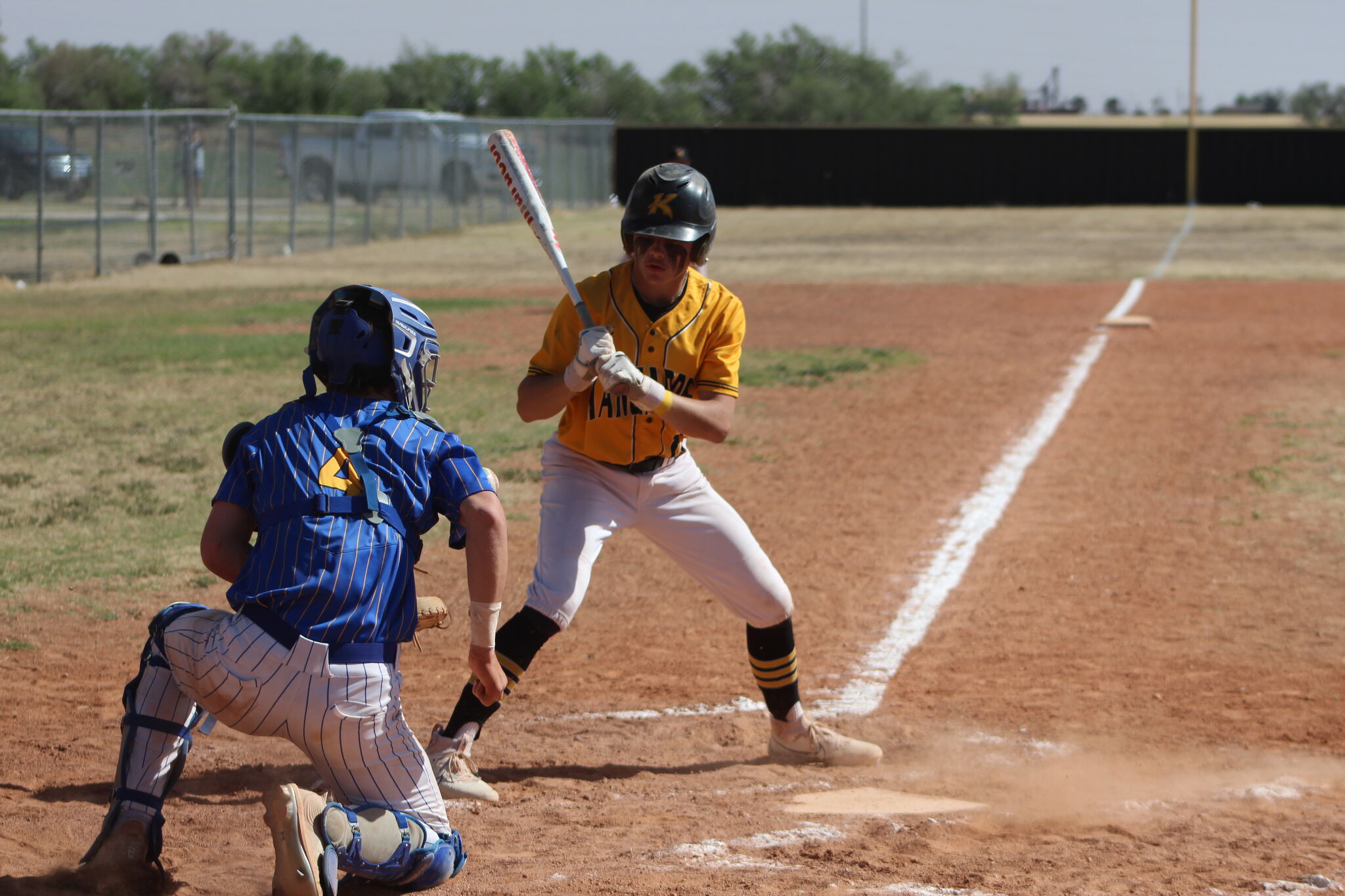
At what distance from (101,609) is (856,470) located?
4.91 metres

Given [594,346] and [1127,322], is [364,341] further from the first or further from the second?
[1127,322]

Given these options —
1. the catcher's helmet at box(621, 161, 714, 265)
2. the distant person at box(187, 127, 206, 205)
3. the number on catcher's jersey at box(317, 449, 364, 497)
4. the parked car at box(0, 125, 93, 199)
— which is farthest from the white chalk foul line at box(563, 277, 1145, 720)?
the distant person at box(187, 127, 206, 205)

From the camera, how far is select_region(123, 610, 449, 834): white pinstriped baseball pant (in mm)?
3066

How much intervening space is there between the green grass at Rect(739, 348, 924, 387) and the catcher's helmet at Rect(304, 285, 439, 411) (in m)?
9.43

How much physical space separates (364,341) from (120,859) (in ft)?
4.32

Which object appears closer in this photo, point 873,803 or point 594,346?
point 594,346

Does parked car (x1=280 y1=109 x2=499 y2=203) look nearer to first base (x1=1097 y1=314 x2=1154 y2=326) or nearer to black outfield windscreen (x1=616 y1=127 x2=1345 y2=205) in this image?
black outfield windscreen (x1=616 y1=127 x2=1345 y2=205)

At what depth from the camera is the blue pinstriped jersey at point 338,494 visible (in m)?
3.08

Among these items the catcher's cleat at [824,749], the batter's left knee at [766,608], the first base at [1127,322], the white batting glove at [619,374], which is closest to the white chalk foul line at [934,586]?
the catcher's cleat at [824,749]

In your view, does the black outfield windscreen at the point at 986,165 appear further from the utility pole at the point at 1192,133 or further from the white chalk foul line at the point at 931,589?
the white chalk foul line at the point at 931,589

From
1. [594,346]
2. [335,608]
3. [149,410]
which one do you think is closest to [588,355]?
[594,346]

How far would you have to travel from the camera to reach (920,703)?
525cm

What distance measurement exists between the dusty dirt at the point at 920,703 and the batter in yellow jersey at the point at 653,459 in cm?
28

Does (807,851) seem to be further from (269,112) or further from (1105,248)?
(269,112)
